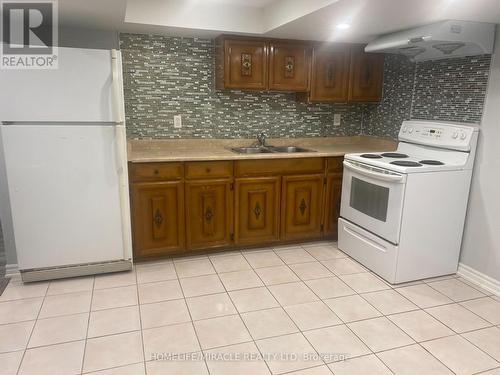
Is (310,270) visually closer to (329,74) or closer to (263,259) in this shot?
(263,259)

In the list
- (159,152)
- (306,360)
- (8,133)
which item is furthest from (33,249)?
(306,360)

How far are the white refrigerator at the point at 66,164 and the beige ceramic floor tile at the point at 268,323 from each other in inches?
45.9

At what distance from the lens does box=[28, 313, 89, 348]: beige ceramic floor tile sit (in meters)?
2.07

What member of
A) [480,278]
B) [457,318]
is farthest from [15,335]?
[480,278]

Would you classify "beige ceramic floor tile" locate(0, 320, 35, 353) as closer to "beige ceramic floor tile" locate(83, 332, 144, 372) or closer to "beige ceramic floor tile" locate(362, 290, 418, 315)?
"beige ceramic floor tile" locate(83, 332, 144, 372)

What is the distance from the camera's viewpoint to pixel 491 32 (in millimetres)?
2564

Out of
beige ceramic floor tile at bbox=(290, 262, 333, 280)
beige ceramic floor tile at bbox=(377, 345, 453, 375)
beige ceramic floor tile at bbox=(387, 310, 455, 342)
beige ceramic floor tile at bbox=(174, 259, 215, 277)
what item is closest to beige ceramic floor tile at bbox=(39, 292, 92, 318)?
beige ceramic floor tile at bbox=(174, 259, 215, 277)

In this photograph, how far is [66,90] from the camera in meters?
2.43

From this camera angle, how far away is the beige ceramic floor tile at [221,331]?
2.07 m

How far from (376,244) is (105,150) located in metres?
2.15

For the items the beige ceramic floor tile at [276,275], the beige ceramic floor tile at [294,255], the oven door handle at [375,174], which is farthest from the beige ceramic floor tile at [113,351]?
the oven door handle at [375,174]

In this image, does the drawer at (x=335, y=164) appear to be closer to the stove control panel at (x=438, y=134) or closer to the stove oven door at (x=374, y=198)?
the stove oven door at (x=374, y=198)

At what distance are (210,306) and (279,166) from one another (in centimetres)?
136

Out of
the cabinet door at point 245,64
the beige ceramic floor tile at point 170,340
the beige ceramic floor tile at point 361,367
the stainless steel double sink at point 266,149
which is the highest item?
the cabinet door at point 245,64
